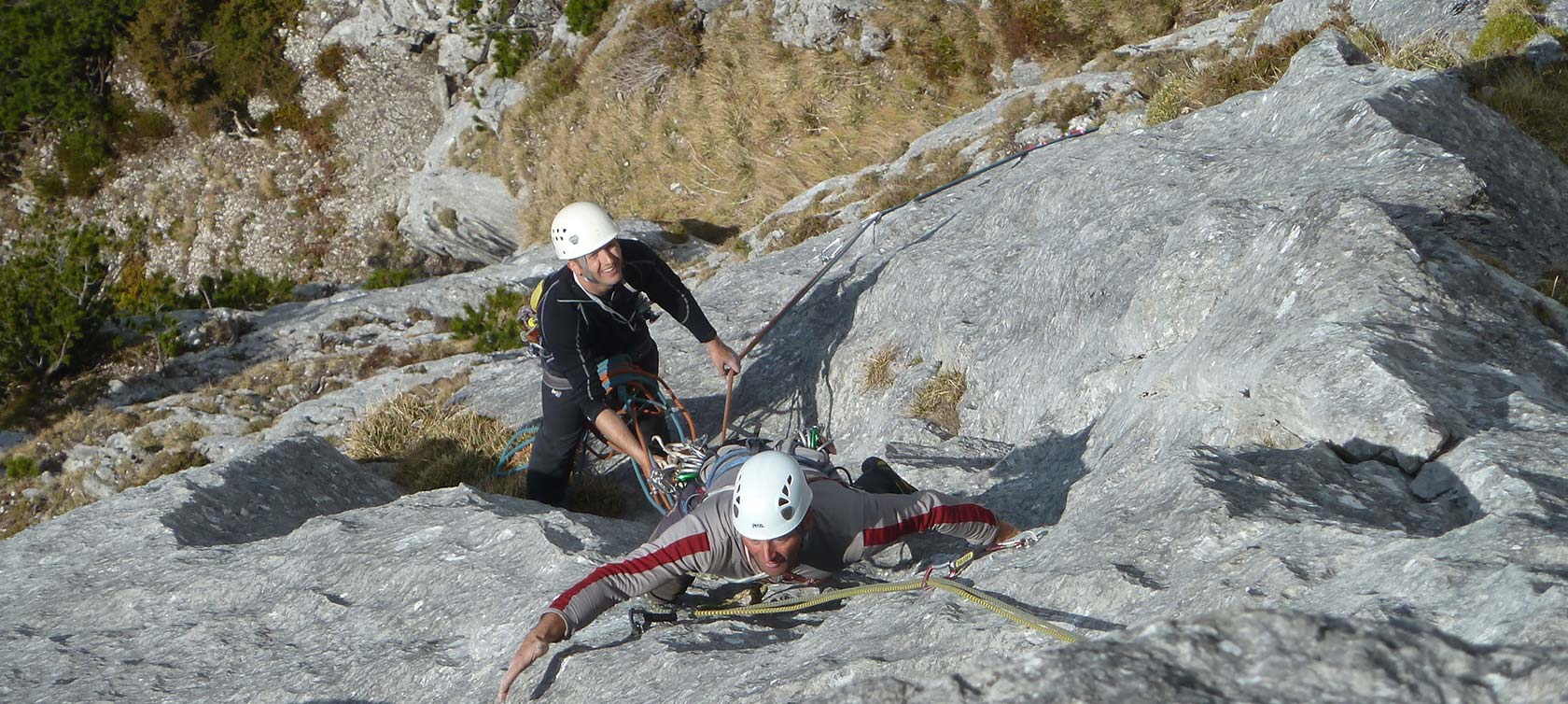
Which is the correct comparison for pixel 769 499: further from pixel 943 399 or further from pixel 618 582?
pixel 943 399

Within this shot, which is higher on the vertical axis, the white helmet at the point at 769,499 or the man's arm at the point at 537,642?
the white helmet at the point at 769,499

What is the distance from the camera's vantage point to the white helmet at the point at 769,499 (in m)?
5.44

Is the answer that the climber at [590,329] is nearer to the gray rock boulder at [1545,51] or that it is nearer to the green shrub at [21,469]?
the gray rock boulder at [1545,51]

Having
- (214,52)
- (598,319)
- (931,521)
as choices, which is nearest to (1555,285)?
(931,521)

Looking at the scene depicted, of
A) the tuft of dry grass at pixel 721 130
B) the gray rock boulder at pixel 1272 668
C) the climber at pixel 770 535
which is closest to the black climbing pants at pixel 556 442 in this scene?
the climber at pixel 770 535

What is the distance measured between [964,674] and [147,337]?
22530mm

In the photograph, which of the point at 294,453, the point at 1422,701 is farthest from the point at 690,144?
the point at 1422,701

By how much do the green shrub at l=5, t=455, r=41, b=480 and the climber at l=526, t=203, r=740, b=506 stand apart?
36.6 feet

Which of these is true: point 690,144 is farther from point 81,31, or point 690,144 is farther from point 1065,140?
point 81,31

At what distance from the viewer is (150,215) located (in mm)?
→ 34125

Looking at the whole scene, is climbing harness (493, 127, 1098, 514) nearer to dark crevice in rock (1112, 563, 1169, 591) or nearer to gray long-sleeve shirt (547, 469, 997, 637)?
gray long-sleeve shirt (547, 469, 997, 637)

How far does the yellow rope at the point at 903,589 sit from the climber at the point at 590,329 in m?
2.94

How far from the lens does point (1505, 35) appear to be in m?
9.88

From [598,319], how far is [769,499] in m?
4.19
